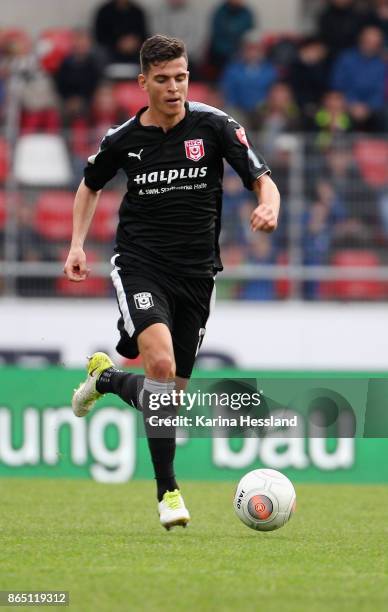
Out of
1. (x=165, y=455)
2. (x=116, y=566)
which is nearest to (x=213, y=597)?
(x=116, y=566)

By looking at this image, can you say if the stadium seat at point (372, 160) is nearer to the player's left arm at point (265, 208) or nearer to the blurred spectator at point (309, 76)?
the blurred spectator at point (309, 76)

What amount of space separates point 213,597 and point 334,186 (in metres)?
9.47

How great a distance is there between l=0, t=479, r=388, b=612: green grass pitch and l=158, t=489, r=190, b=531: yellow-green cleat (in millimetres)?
88

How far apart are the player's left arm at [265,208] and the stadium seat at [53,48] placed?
30.1 ft

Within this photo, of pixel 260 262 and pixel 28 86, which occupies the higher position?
pixel 28 86

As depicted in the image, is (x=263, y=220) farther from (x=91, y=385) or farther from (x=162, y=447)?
(x=91, y=385)

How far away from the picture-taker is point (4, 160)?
1460 centimetres

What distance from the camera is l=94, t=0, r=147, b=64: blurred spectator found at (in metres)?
16.7

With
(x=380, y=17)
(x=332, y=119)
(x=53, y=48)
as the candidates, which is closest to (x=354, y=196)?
(x=332, y=119)

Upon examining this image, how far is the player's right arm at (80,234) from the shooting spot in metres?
7.49

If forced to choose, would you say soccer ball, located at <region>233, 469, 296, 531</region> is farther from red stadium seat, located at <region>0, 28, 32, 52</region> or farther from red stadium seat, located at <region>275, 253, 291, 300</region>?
red stadium seat, located at <region>0, 28, 32, 52</region>

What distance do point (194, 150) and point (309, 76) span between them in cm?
877

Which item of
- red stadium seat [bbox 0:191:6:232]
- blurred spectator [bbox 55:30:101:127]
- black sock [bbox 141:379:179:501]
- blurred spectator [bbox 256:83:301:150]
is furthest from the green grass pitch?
blurred spectator [bbox 55:30:101:127]

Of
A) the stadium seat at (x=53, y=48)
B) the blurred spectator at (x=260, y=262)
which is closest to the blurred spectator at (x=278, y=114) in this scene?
the blurred spectator at (x=260, y=262)
